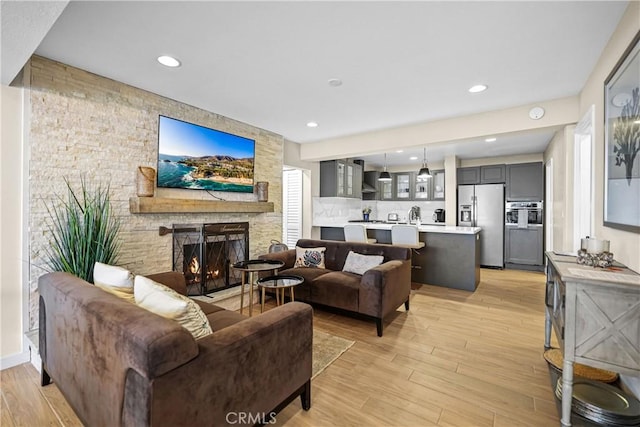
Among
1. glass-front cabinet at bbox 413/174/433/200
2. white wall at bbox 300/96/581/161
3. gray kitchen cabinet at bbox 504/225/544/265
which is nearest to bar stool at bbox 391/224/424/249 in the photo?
white wall at bbox 300/96/581/161

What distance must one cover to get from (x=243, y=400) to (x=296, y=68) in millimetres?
2522

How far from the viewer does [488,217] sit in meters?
6.21

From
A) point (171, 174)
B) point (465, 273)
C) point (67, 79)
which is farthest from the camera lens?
point (465, 273)

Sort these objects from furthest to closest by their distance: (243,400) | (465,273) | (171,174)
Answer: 1. (465,273)
2. (171,174)
3. (243,400)

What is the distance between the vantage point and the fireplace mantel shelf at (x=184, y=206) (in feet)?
9.75

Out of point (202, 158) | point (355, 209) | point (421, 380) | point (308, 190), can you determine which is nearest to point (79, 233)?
point (202, 158)

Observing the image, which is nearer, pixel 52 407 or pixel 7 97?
pixel 52 407

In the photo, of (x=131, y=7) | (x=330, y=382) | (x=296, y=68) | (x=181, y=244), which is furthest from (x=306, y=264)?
(x=131, y=7)

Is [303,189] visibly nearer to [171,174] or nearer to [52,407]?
[171,174]

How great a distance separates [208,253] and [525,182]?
6.26 metres

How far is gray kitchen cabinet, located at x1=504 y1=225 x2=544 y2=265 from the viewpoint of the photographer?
19.1 ft

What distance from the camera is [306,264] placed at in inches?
155

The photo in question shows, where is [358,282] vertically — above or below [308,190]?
below

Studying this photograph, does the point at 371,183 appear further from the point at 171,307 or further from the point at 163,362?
the point at 163,362
